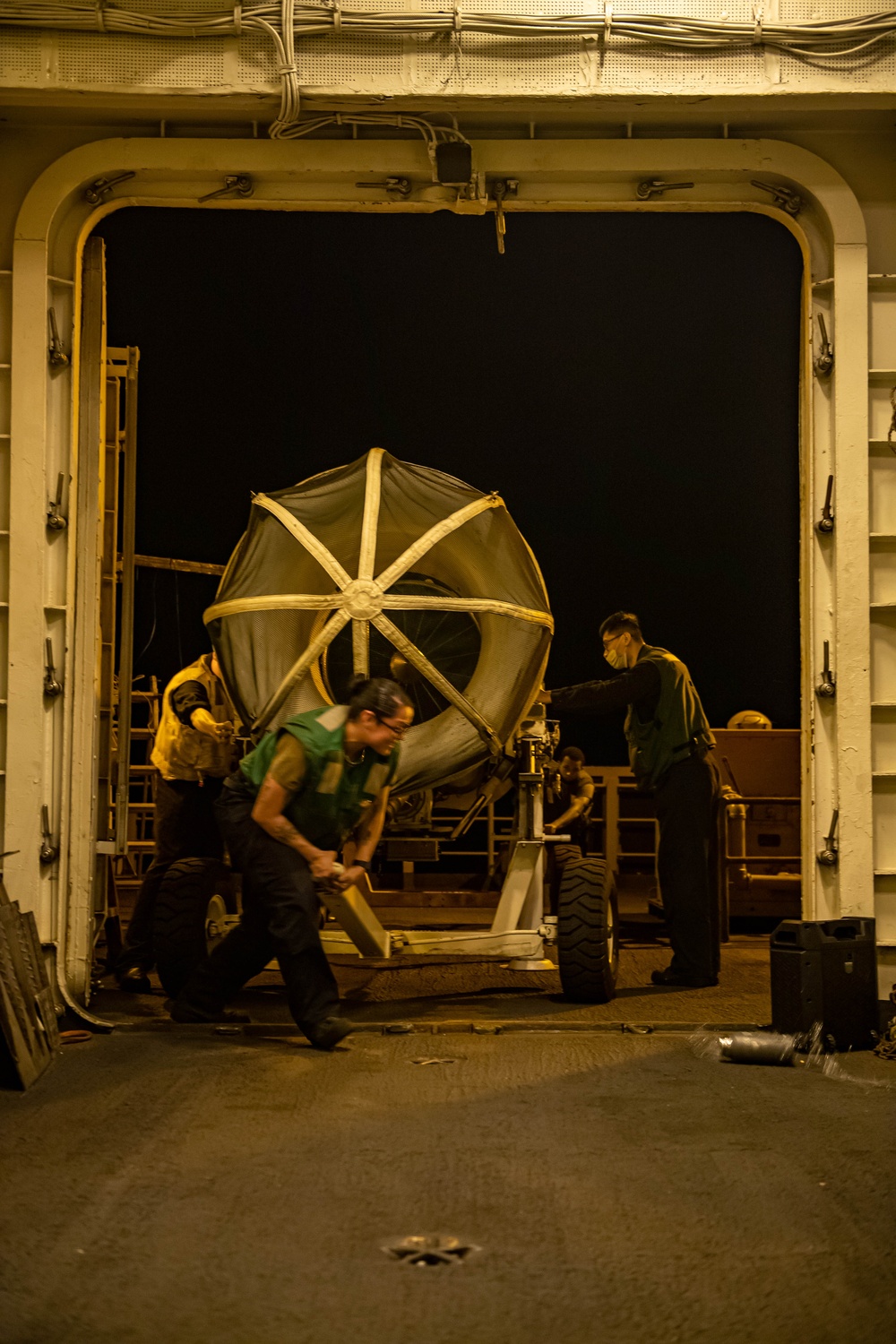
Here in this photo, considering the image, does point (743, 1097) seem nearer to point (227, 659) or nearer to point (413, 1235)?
point (413, 1235)

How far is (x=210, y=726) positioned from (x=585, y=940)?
2.69 metres

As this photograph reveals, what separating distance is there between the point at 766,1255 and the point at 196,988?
3702 millimetres

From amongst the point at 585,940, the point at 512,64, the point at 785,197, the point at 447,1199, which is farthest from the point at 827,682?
the point at 447,1199

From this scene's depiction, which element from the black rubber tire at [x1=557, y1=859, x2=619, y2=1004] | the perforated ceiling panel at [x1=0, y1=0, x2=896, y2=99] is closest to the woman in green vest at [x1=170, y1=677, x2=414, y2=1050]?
the black rubber tire at [x1=557, y1=859, x2=619, y2=1004]

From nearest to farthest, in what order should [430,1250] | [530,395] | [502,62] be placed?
[430,1250], [502,62], [530,395]

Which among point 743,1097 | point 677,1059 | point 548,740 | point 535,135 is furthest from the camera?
point 548,740

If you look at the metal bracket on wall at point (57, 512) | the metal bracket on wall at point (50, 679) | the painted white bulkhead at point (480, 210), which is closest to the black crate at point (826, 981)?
the painted white bulkhead at point (480, 210)

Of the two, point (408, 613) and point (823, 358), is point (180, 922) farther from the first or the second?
point (823, 358)

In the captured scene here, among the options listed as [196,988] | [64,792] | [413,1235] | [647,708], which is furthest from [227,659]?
[413,1235]

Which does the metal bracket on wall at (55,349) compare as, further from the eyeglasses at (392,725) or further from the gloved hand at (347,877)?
the gloved hand at (347,877)

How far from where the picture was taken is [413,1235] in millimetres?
3385

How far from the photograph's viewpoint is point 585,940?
22.6ft

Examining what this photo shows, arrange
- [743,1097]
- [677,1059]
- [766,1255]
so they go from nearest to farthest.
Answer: [766,1255] < [743,1097] < [677,1059]

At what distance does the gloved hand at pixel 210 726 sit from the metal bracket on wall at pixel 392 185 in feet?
10.8
